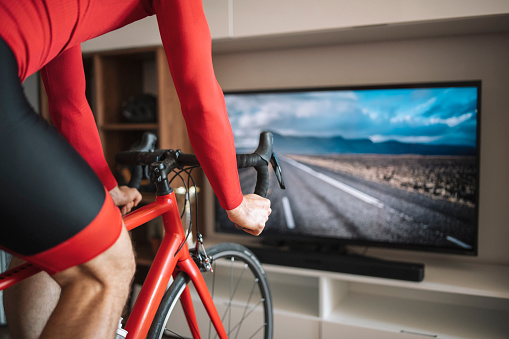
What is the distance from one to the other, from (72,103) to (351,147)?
5.28 ft

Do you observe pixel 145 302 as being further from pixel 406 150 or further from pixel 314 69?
pixel 314 69

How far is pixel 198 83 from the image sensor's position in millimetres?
799

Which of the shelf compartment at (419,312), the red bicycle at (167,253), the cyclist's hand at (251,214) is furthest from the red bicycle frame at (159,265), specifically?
the shelf compartment at (419,312)

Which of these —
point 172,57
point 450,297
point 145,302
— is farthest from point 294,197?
point 172,57

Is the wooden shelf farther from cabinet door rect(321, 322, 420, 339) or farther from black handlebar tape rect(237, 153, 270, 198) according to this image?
black handlebar tape rect(237, 153, 270, 198)

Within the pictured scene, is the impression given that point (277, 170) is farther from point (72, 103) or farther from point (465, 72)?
point (465, 72)

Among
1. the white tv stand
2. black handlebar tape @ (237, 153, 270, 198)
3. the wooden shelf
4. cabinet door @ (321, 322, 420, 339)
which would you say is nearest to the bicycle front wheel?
the white tv stand

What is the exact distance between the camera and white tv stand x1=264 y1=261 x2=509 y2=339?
2002mm

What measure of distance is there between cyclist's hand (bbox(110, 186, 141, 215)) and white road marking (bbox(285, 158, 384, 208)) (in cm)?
139

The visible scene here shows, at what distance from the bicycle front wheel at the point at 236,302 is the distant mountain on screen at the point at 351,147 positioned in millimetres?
727

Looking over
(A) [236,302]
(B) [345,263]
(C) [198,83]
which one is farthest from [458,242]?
(C) [198,83]

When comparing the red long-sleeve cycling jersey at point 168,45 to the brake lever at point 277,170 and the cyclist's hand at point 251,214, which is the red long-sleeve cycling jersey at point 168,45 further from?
the brake lever at point 277,170

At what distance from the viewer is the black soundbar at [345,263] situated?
6.74 feet

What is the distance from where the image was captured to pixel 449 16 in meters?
1.90
